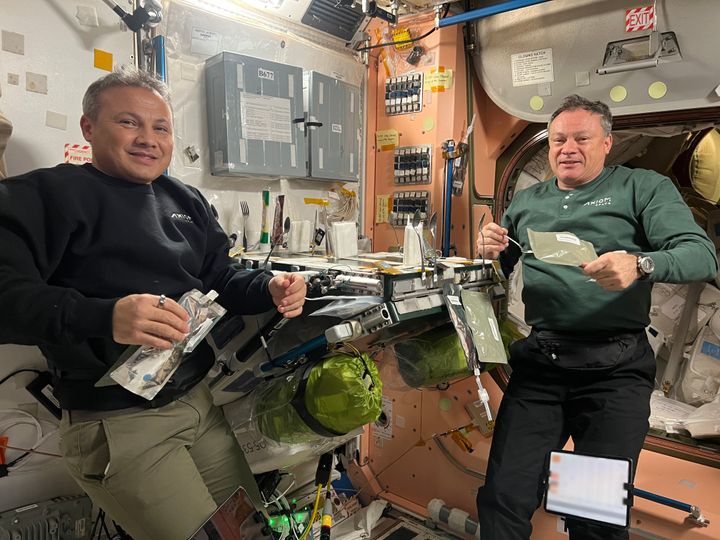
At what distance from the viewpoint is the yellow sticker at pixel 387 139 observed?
2848 millimetres

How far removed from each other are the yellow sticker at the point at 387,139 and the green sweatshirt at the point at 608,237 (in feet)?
3.69

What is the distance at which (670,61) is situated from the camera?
197 cm

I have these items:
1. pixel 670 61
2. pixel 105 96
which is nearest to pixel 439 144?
pixel 670 61

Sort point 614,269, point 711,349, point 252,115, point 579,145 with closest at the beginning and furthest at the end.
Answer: point 614,269 < point 579,145 < point 252,115 < point 711,349

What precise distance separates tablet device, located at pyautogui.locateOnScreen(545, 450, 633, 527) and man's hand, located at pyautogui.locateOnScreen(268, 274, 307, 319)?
2.81 feet

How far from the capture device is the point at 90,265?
125 cm

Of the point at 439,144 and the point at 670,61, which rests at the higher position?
the point at 670,61

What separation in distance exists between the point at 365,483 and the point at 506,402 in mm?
1454

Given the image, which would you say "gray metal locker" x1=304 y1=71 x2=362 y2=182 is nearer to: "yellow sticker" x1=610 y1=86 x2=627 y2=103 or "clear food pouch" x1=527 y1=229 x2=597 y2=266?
"yellow sticker" x1=610 y1=86 x2=627 y2=103

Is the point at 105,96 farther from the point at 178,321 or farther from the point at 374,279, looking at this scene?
the point at 374,279

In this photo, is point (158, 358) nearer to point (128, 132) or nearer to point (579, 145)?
point (128, 132)

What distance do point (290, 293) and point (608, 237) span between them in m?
1.12

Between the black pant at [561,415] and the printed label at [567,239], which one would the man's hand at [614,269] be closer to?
the printed label at [567,239]

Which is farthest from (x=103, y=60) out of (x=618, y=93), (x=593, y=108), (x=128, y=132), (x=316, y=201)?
(x=618, y=93)
